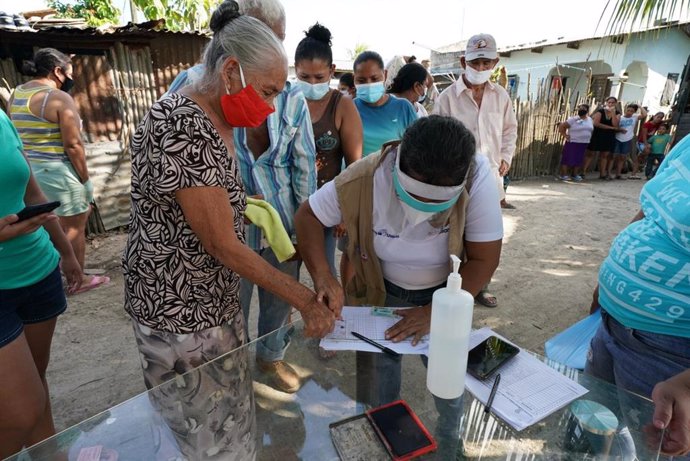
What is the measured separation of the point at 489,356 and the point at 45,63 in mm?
3759

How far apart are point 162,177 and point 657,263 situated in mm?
1476

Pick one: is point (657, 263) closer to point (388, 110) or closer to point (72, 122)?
point (388, 110)

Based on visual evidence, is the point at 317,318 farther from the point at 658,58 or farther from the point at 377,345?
the point at 658,58

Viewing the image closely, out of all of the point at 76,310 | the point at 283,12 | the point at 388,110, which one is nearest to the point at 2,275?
the point at 283,12

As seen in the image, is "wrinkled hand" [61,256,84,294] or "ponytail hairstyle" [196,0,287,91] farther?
"wrinkled hand" [61,256,84,294]

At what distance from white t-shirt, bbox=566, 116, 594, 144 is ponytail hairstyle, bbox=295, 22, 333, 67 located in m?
8.51

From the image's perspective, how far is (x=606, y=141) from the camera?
936 centimetres

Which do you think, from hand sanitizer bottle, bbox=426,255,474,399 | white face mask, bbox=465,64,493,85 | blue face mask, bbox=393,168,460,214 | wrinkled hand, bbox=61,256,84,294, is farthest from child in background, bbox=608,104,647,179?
wrinkled hand, bbox=61,256,84,294

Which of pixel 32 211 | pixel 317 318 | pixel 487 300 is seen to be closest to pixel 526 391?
pixel 317 318

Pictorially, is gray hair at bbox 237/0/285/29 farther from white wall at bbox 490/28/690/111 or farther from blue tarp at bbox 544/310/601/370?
white wall at bbox 490/28/690/111

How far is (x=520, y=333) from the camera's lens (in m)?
3.13

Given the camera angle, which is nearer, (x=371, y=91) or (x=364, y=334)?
(x=364, y=334)

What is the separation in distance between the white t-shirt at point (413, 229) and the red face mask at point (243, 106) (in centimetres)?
45

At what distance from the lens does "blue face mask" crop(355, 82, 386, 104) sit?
3.12 meters
